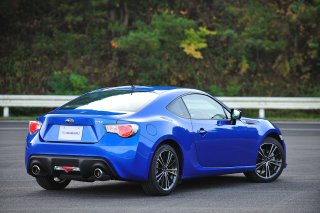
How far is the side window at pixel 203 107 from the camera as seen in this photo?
36.0ft

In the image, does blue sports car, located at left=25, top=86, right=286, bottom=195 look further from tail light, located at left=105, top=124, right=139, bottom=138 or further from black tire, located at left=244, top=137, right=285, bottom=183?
black tire, located at left=244, top=137, right=285, bottom=183

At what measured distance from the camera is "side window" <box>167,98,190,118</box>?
10.6 meters

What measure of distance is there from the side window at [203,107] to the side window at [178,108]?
0.35ft

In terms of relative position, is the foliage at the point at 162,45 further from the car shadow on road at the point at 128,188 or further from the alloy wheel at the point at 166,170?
the alloy wheel at the point at 166,170

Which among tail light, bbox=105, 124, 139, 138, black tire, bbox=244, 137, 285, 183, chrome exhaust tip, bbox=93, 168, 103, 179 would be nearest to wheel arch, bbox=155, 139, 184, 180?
tail light, bbox=105, 124, 139, 138

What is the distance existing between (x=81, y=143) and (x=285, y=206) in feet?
7.94

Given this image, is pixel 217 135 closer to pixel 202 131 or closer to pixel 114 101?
pixel 202 131

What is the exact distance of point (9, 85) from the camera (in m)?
30.9

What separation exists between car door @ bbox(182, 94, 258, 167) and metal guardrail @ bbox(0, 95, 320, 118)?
16275 mm

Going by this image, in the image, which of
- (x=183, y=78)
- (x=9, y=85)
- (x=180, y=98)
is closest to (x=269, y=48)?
(x=183, y=78)

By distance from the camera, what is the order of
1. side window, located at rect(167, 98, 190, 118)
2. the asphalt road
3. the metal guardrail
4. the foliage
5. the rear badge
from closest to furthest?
the asphalt road
the rear badge
side window, located at rect(167, 98, 190, 118)
the metal guardrail
the foliage

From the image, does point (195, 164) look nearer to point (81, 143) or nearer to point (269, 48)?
point (81, 143)

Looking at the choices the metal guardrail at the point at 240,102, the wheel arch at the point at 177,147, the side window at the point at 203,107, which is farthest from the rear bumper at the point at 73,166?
the metal guardrail at the point at 240,102

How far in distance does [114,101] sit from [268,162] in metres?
2.78
